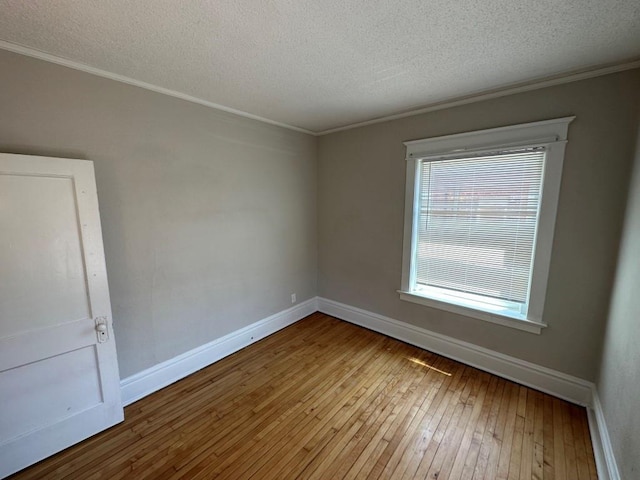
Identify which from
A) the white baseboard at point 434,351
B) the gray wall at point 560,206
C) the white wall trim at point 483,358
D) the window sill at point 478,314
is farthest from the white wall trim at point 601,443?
the window sill at point 478,314

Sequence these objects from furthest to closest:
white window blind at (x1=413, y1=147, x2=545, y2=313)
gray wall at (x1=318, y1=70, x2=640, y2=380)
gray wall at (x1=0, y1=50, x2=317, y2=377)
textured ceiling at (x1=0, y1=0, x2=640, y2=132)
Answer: white window blind at (x1=413, y1=147, x2=545, y2=313)
gray wall at (x1=318, y1=70, x2=640, y2=380)
gray wall at (x1=0, y1=50, x2=317, y2=377)
textured ceiling at (x1=0, y1=0, x2=640, y2=132)

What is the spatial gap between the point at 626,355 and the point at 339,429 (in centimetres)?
180

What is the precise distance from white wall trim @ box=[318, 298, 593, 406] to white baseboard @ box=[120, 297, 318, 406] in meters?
0.97

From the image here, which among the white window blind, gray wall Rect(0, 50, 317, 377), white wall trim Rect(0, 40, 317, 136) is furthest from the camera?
the white window blind

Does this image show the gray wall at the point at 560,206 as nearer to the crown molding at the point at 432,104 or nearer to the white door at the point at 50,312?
the crown molding at the point at 432,104

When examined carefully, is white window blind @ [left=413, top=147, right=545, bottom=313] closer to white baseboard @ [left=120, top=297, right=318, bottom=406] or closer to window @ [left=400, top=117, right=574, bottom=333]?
window @ [left=400, top=117, right=574, bottom=333]

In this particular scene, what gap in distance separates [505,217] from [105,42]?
Result: 3.17 metres

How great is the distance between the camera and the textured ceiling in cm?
128

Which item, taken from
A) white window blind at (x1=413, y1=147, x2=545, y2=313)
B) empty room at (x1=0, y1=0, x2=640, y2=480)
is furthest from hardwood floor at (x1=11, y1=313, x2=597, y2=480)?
white window blind at (x1=413, y1=147, x2=545, y2=313)

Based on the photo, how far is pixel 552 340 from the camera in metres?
2.22

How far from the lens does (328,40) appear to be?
5.03 ft

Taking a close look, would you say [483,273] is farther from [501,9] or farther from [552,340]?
[501,9]

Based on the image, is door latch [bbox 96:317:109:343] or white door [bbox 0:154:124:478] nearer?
white door [bbox 0:154:124:478]

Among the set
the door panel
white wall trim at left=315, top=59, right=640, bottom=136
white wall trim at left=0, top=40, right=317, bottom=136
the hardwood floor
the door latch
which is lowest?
the hardwood floor
